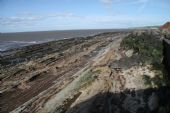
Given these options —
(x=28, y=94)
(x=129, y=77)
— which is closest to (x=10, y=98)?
(x=28, y=94)

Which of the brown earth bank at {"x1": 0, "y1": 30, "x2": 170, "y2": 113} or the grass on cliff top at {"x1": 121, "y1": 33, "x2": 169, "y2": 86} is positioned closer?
the brown earth bank at {"x1": 0, "y1": 30, "x2": 170, "y2": 113}

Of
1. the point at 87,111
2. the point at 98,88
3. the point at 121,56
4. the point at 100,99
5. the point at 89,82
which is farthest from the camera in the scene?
the point at 121,56

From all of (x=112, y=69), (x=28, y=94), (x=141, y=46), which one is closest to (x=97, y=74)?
(x=112, y=69)

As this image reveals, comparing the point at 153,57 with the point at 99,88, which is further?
the point at 153,57

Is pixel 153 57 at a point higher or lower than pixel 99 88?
higher

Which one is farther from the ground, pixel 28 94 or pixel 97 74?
pixel 97 74

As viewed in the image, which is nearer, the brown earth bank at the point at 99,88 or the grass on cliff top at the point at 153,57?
the brown earth bank at the point at 99,88

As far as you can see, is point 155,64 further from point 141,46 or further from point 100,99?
point 100,99

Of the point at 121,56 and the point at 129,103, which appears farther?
the point at 121,56

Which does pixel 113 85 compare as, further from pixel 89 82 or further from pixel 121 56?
pixel 121 56

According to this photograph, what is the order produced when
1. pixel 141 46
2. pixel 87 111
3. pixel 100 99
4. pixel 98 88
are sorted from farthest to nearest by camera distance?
pixel 141 46, pixel 98 88, pixel 100 99, pixel 87 111
